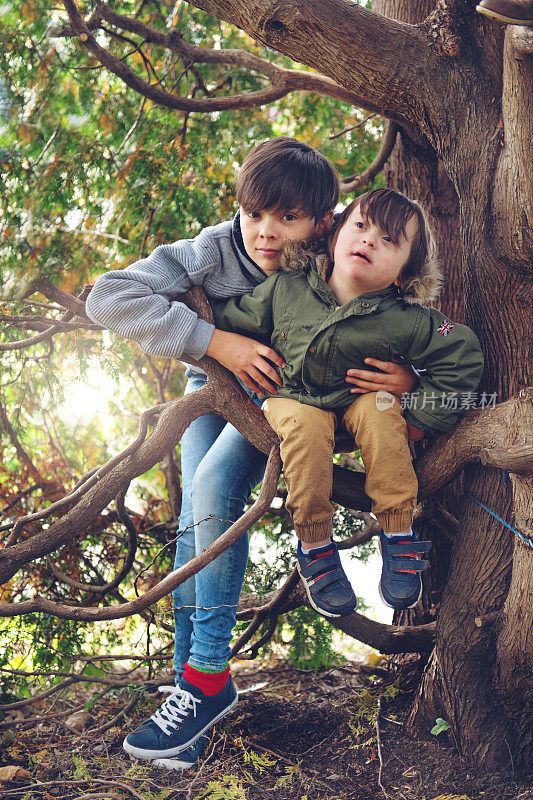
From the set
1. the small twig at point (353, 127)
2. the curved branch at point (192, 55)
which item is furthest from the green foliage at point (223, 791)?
the small twig at point (353, 127)

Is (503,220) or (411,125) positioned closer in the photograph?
(503,220)

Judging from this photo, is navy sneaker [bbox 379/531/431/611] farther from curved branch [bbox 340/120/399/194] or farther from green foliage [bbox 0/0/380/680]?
curved branch [bbox 340/120/399/194]

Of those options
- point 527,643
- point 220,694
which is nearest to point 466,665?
point 527,643

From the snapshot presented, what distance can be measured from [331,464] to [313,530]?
19cm

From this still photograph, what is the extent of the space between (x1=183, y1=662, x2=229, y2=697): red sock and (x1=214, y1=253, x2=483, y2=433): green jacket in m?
0.87

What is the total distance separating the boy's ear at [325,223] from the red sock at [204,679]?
1366 mm

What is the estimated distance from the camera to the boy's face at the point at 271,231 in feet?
6.54

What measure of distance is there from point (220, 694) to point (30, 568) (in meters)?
1.13

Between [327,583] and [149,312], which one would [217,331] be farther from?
[327,583]

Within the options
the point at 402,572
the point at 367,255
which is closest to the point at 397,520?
the point at 402,572

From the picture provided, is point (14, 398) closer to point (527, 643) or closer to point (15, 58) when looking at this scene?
point (15, 58)

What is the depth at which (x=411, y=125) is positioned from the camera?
2244mm

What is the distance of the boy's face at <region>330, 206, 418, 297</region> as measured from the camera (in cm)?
186

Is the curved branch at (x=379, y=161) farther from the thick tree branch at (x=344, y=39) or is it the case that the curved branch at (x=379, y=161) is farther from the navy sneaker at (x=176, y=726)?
the navy sneaker at (x=176, y=726)
